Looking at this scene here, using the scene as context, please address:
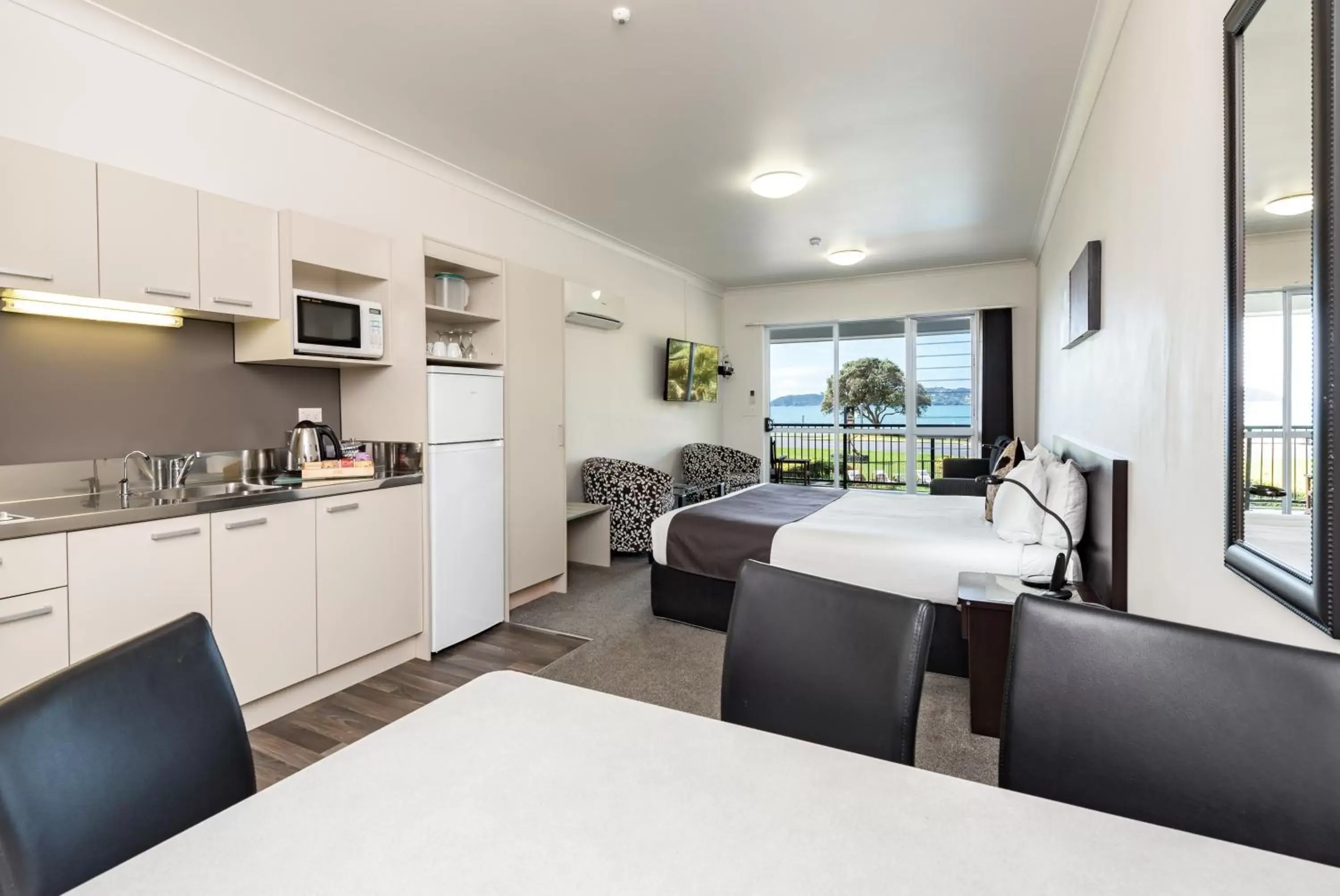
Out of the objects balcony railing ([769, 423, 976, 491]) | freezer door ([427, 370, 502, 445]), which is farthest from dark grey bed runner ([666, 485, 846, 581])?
balcony railing ([769, 423, 976, 491])

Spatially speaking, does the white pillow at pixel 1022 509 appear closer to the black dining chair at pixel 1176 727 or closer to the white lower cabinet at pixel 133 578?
the black dining chair at pixel 1176 727

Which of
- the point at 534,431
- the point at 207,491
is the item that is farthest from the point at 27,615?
the point at 534,431

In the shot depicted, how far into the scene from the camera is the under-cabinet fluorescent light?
2316 millimetres

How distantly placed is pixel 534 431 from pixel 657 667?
1723 millimetres

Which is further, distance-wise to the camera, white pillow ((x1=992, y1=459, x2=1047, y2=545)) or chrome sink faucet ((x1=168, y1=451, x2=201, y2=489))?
white pillow ((x1=992, y1=459, x2=1047, y2=545))

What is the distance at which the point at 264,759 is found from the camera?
92.9 inches

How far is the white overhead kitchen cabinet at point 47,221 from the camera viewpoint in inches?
82.4

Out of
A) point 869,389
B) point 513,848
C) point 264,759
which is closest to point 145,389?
point 264,759

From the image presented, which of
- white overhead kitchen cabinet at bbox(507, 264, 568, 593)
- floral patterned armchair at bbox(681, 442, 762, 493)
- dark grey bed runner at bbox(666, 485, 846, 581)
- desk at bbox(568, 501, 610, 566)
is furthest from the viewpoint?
floral patterned armchair at bbox(681, 442, 762, 493)

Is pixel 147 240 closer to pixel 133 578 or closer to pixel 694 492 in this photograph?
pixel 133 578

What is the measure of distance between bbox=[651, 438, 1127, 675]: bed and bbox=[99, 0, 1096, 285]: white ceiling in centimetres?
180

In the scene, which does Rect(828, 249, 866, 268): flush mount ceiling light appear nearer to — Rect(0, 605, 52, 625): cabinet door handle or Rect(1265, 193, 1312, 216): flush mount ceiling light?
Rect(1265, 193, 1312, 216): flush mount ceiling light

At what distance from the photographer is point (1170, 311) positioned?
71.4 inches

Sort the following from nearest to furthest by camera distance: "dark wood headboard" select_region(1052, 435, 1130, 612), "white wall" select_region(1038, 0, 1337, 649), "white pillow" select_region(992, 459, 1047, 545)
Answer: "white wall" select_region(1038, 0, 1337, 649) → "dark wood headboard" select_region(1052, 435, 1130, 612) → "white pillow" select_region(992, 459, 1047, 545)
